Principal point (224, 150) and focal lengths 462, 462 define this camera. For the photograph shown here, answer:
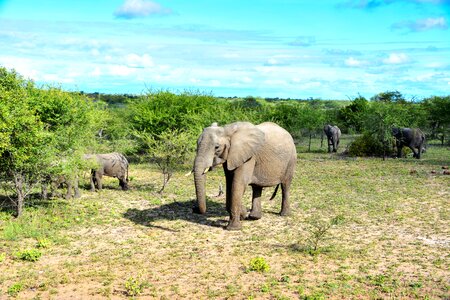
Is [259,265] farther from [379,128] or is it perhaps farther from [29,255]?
[379,128]

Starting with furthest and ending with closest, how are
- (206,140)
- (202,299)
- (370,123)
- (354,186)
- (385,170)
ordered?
(370,123)
(385,170)
(354,186)
(206,140)
(202,299)

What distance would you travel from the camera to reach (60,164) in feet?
54.8

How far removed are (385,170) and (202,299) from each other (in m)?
21.1

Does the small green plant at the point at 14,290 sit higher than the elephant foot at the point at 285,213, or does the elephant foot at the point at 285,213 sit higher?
the elephant foot at the point at 285,213

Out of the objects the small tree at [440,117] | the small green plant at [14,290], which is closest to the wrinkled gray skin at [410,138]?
the small tree at [440,117]

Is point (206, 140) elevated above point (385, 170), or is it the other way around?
point (206, 140)

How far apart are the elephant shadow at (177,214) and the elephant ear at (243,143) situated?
2.51 metres

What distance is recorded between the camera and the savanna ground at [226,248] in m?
10.5

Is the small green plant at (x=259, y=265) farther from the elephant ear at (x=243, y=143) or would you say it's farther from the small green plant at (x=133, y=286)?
the elephant ear at (x=243, y=143)

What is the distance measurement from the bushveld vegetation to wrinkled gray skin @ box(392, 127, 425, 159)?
25.0ft

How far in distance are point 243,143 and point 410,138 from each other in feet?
77.6

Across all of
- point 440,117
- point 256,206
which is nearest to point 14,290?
point 256,206

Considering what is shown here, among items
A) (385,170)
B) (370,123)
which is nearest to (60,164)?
(385,170)

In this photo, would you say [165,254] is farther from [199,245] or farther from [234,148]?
[234,148]
